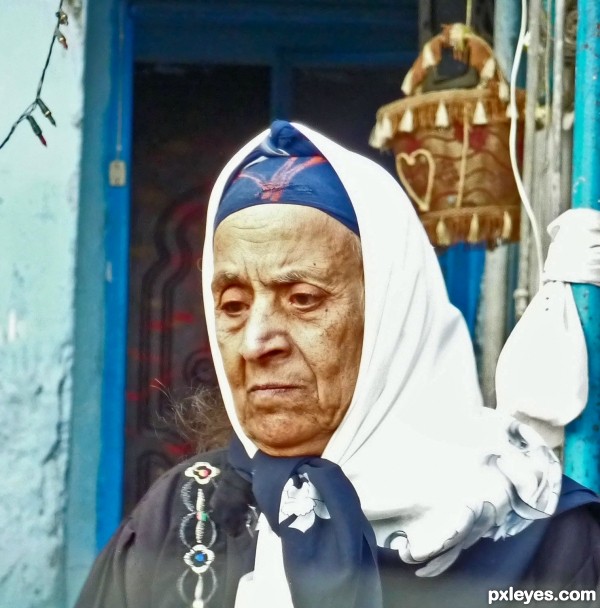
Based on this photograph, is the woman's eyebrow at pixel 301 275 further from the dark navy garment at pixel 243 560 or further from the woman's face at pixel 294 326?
the dark navy garment at pixel 243 560

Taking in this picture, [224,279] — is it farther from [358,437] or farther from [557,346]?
[557,346]

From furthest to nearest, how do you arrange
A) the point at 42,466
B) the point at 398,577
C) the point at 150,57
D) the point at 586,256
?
the point at 150,57 → the point at 42,466 → the point at 586,256 → the point at 398,577

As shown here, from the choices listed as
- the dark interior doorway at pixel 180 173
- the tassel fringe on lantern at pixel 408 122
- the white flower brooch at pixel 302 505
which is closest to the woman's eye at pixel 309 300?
the white flower brooch at pixel 302 505

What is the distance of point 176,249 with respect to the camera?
3457 millimetres

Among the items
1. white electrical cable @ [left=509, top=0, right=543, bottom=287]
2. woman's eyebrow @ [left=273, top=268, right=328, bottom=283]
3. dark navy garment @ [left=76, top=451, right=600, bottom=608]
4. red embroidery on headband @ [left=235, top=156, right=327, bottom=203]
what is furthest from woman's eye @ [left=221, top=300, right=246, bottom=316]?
white electrical cable @ [left=509, top=0, right=543, bottom=287]

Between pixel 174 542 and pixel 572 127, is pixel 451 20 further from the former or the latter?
pixel 174 542

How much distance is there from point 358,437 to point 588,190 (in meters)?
0.82

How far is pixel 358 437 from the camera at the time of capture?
2.41 meters

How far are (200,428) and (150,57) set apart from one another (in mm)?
1046

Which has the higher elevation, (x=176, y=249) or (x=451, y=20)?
(x=451, y=20)

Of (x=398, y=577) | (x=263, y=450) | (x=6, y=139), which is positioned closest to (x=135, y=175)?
(x=6, y=139)

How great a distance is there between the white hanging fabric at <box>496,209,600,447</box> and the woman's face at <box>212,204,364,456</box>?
1.64ft

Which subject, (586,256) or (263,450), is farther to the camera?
(586,256)

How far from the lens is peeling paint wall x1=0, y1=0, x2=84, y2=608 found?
2.96m
